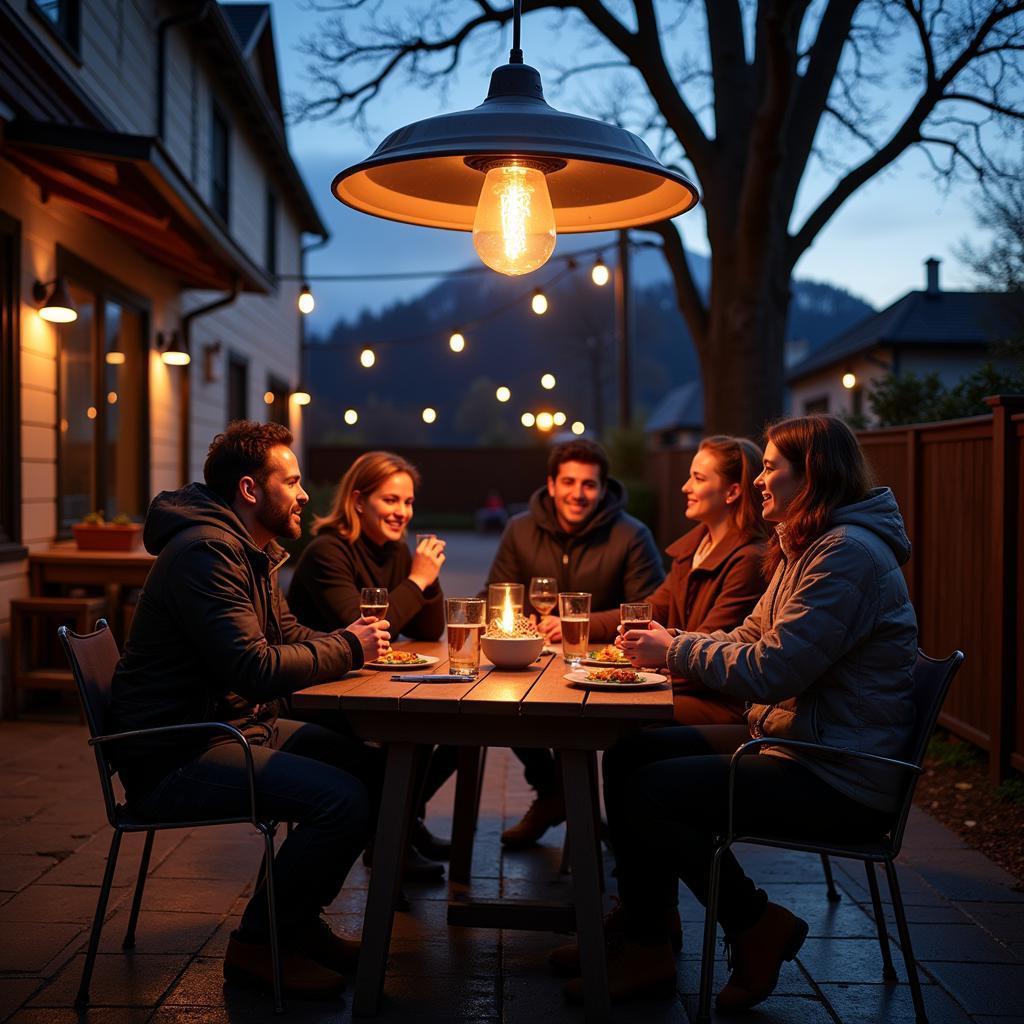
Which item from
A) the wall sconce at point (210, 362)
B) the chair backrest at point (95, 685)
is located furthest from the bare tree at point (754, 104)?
the chair backrest at point (95, 685)

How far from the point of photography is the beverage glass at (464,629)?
3605 millimetres

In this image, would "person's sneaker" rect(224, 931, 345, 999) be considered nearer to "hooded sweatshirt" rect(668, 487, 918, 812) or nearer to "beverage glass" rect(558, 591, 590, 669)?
"beverage glass" rect(558, 591, 590, 669)

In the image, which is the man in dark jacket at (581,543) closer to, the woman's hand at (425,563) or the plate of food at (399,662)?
the woman's hand at (425,563)

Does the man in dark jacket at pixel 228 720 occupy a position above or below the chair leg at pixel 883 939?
above

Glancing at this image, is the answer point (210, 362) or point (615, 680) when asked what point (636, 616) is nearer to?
point (615, 680)

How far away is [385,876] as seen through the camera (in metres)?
3.33

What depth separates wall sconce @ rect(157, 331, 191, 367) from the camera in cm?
1055

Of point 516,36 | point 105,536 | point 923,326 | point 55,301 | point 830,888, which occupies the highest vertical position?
point 923,326

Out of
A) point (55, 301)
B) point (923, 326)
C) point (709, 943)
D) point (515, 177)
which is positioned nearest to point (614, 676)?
point (709, 943)

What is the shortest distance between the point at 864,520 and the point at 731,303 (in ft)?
26.1

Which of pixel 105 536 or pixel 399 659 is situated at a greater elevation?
pixel 105 536

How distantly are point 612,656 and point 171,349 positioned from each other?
25.6 ft

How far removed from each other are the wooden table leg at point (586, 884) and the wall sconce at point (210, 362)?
10002 millimetres

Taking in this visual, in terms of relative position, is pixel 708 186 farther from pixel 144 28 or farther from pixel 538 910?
pixel 538 910
